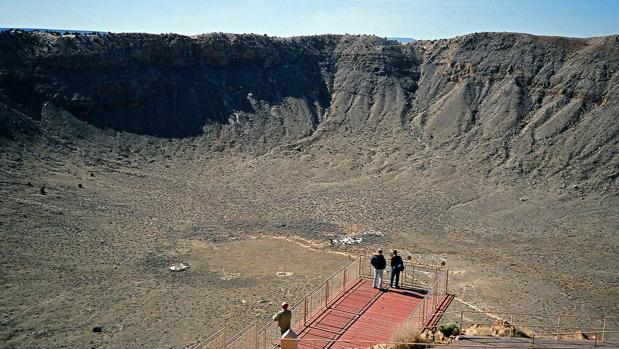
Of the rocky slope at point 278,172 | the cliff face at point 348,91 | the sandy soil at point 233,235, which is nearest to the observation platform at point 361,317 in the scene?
the sandy soil at point 233,235

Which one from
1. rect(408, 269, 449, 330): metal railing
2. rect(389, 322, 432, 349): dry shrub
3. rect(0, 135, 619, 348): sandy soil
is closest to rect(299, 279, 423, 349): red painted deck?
rect(408, 269, 449, 330): metal railing

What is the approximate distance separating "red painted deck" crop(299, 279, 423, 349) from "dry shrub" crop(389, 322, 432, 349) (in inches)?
25.0

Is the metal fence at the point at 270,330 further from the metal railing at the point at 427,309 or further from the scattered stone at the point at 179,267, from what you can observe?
the scattered stone at the point at 179,267

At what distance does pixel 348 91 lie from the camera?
56.0m

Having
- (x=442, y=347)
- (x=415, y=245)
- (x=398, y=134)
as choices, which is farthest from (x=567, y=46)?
(x=442, y=347)

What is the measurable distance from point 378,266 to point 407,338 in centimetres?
430

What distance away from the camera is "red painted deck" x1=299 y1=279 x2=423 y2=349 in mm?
15742

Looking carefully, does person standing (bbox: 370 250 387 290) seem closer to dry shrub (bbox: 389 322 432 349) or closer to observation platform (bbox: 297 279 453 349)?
observation platform (bbox: 297 279 453 349)

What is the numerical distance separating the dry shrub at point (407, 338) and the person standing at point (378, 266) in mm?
3679

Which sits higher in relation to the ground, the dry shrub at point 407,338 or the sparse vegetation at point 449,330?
the dry shrub at point 407,338

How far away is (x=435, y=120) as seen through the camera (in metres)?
49.8

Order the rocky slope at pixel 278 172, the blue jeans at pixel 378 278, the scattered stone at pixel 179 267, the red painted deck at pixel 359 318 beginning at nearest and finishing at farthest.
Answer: the red painted deck at pixel 359 318, the blue jeans at pixel 378 278, the rocky slope at pixel 278 172, the scattered stone at pixel 179 267

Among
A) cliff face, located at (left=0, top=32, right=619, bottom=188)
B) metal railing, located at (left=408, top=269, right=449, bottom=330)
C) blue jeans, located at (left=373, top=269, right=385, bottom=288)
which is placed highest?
cliff face, located at (left=0, top=32, right=619, bottom=188)

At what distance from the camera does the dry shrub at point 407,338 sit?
14500mm
